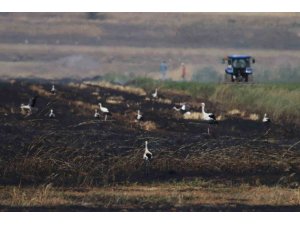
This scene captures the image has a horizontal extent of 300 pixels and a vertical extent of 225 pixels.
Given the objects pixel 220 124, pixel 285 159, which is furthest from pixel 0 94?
pixel 285 159

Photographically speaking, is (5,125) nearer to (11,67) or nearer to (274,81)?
(11,67)

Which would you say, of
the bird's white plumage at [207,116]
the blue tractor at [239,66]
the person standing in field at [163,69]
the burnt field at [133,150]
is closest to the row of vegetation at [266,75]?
the blue tractor at [239,66]

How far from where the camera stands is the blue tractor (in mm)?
27422

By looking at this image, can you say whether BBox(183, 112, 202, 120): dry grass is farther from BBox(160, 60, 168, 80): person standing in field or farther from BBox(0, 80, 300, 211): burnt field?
BBox(160, 60, 168, 80): person standing in field

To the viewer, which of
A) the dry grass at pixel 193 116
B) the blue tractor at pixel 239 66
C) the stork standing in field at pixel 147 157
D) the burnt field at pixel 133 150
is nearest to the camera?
the burnt field at pixel 133 150

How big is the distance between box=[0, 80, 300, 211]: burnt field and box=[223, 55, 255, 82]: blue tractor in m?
1.19

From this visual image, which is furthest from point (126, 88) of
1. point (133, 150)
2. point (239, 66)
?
point (133, 150)

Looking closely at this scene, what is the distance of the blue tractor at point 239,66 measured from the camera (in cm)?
2742

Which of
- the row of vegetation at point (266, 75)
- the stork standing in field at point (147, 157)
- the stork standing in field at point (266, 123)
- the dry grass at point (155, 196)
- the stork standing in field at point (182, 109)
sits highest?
the row of vegetation at point (266, 75)

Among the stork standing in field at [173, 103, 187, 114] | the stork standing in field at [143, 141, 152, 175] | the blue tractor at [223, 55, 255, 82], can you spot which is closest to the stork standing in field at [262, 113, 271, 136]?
the blue tractor at [223, 55, 255, 82]

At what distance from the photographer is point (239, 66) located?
1083 inches

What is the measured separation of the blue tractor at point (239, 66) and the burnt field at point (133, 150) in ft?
3.90

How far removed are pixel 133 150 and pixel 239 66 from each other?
123 inches

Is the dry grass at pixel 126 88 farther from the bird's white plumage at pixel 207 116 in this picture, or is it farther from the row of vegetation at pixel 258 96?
the bird's white plumage at pixel 207 116
